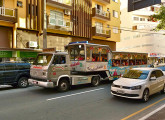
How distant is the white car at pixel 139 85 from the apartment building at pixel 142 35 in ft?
126

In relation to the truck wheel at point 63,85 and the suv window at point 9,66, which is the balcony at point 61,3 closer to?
the suv window at point 9,66

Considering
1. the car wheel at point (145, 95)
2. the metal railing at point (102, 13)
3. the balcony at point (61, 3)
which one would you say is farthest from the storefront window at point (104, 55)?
the metal railing at point (102, 13)

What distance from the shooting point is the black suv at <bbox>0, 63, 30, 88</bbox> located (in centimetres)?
980

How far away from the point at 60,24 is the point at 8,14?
643 cm

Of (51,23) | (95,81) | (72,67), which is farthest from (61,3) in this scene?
(95,81)

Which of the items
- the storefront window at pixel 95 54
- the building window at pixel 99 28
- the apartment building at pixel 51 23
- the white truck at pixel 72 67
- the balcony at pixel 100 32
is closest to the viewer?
the white truck at pixel 72 67

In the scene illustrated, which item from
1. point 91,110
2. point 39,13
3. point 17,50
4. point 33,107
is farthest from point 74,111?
point 39,13

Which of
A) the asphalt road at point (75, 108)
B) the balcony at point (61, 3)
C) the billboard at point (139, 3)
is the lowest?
the asphalt road at point (75, 108)

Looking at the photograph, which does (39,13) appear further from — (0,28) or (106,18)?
(106,18)

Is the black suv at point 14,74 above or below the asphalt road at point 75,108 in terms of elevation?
above

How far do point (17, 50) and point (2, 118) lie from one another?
40.6 ft

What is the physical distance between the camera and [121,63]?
13141 millimetres

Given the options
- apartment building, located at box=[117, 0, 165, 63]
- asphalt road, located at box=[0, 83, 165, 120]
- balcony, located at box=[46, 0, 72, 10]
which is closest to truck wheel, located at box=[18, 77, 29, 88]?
asphalt road, located at box=[0, 83, 165, 120]

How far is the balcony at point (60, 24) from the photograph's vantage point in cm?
1867
